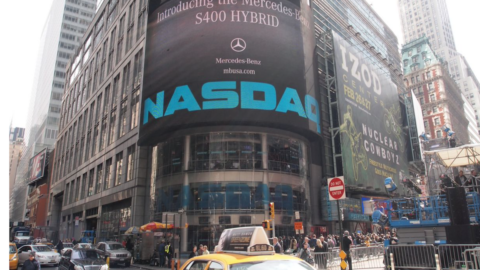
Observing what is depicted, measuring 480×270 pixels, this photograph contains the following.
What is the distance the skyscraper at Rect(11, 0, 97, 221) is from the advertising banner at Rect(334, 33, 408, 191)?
92.5 m

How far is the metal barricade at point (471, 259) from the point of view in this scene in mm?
10891

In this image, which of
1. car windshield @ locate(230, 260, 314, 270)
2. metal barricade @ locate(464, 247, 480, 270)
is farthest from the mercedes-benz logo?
car windshield @ locate(230, 260, 314, 270)

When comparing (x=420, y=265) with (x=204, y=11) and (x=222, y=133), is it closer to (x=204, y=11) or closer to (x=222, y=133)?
(x=222, y=133)

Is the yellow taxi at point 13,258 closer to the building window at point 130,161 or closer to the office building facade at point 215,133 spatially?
the office building facade at point 215,133

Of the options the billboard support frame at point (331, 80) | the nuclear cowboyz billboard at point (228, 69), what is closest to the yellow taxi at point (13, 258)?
the nuclear cowboyz billboard at point (228, 69)

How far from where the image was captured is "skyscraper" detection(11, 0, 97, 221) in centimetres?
10734

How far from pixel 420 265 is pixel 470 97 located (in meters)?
171

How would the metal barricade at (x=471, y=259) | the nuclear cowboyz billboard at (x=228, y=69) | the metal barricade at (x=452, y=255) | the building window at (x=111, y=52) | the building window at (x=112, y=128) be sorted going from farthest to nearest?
the building window at (x=111, y=52), the building window at (x=112, y=128), the nuclear cowboyz billboard at (x=228, y=69), the metal barricade at (x=452, y=255), the metal barricade at (x=471, y=259)

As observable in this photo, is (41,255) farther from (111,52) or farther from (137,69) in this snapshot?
(111,52)

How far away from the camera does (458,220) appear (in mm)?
12734

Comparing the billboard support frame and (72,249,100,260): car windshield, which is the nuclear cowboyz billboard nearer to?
the billboard support frame

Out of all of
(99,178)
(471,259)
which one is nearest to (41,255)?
(471,259)

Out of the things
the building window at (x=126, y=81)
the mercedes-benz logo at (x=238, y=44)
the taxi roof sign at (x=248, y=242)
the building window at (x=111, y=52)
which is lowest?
the taxi roof sign at (x=248, y=242)

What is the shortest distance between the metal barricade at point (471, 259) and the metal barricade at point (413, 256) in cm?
91
